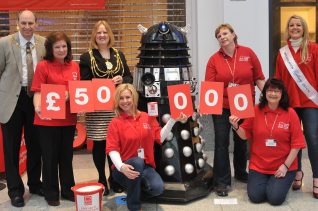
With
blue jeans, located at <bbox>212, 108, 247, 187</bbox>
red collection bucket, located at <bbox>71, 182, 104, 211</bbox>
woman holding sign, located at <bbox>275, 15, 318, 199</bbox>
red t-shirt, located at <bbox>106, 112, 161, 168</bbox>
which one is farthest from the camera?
blue jeans, located at <bbox>212, 108, 247, 187</bbox>

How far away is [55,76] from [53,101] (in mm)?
235

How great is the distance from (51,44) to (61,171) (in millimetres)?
1110

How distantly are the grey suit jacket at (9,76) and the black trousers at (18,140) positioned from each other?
6cm

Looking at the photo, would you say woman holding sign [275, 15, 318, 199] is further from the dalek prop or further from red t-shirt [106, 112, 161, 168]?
red t-shirt [106, 112, 161, 168]

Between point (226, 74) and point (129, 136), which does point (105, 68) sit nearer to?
point (129, 136)

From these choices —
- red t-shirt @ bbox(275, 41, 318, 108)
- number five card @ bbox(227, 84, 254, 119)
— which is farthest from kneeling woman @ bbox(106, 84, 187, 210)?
red t-shirt @ bbox(275, 41, 318, 108)

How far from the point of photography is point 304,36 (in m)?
4.03

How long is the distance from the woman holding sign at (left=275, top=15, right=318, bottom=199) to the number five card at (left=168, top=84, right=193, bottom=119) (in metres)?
0.96

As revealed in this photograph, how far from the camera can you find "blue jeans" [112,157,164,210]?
11.9 feet

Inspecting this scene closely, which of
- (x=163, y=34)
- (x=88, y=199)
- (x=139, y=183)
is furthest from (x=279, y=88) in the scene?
(x=88, y=199)

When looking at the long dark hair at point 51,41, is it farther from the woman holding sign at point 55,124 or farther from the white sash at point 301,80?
the white sash at point 301,80

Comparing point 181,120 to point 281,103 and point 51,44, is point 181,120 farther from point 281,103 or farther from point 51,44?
point 51,44

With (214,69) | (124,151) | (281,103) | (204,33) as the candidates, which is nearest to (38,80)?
(124,151)

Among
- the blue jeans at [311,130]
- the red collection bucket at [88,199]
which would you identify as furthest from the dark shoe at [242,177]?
the red collection bucket at [88,199]
